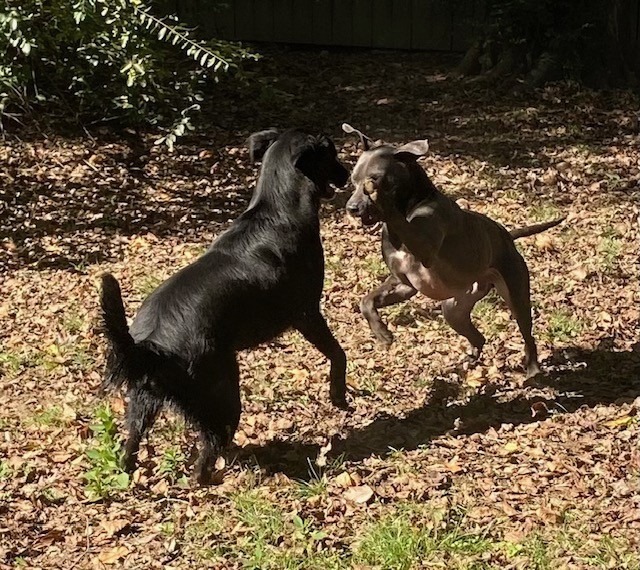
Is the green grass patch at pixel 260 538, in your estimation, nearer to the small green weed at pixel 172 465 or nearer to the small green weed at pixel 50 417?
the small green weed at pixel 172 465

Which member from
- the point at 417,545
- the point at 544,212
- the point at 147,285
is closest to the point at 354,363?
the point at 147,285

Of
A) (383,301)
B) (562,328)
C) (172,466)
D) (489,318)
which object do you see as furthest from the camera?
(489,318)

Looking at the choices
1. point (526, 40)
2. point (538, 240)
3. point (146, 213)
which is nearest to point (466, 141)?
point (526, 40)

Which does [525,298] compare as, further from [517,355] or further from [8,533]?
[8,533]

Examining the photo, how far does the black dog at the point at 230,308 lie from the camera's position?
444 centimetres

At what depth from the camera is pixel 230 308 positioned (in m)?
4.69

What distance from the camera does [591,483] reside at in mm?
4543

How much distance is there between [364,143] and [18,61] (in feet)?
16.9

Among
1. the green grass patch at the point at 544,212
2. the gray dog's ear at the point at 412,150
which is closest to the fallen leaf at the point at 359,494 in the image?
the gray dog's ear at the point at 412,150

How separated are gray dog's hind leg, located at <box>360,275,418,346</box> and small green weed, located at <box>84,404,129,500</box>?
1725 mm

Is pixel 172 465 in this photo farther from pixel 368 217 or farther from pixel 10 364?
pixel 10 364

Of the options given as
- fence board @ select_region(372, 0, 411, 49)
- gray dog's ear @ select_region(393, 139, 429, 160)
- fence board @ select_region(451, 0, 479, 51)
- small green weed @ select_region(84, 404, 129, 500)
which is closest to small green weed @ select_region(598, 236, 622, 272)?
gray dog's ear @ select_region(393, 139, 429, 160)

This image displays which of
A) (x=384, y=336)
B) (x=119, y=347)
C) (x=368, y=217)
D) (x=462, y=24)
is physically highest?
(x=462, y=24)

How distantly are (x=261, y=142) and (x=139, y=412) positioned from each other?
1.77m
